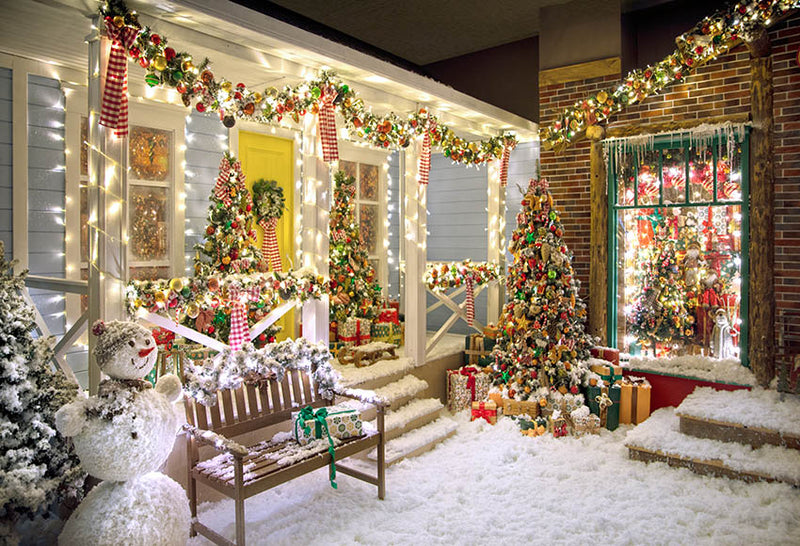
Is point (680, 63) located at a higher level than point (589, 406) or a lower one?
higher

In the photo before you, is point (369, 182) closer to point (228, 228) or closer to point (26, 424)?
point (228, 228)

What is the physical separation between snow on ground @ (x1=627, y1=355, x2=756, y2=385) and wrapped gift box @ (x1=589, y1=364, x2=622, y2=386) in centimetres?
35

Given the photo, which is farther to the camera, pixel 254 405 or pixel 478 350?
pixel 478 350

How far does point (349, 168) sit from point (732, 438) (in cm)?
534

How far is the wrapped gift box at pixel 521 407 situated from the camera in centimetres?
565

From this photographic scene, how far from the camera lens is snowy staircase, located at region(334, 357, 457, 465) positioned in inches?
198

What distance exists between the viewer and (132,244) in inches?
219

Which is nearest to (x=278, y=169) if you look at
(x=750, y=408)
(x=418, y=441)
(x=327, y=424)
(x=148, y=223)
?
(x=148, y=223)

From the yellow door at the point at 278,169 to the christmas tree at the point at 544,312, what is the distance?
260 centimetres

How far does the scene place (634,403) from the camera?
5.78 meters

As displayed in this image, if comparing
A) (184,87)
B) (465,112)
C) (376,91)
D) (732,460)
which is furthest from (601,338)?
(184,87)

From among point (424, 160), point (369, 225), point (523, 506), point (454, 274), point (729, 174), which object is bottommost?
point (523, 506)

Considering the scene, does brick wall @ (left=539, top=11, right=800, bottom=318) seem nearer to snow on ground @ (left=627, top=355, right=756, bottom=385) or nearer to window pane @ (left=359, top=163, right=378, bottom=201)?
snow on ground @ (left=627, top=355, right=756, bottom=385)

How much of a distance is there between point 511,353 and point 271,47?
370 centimetres
